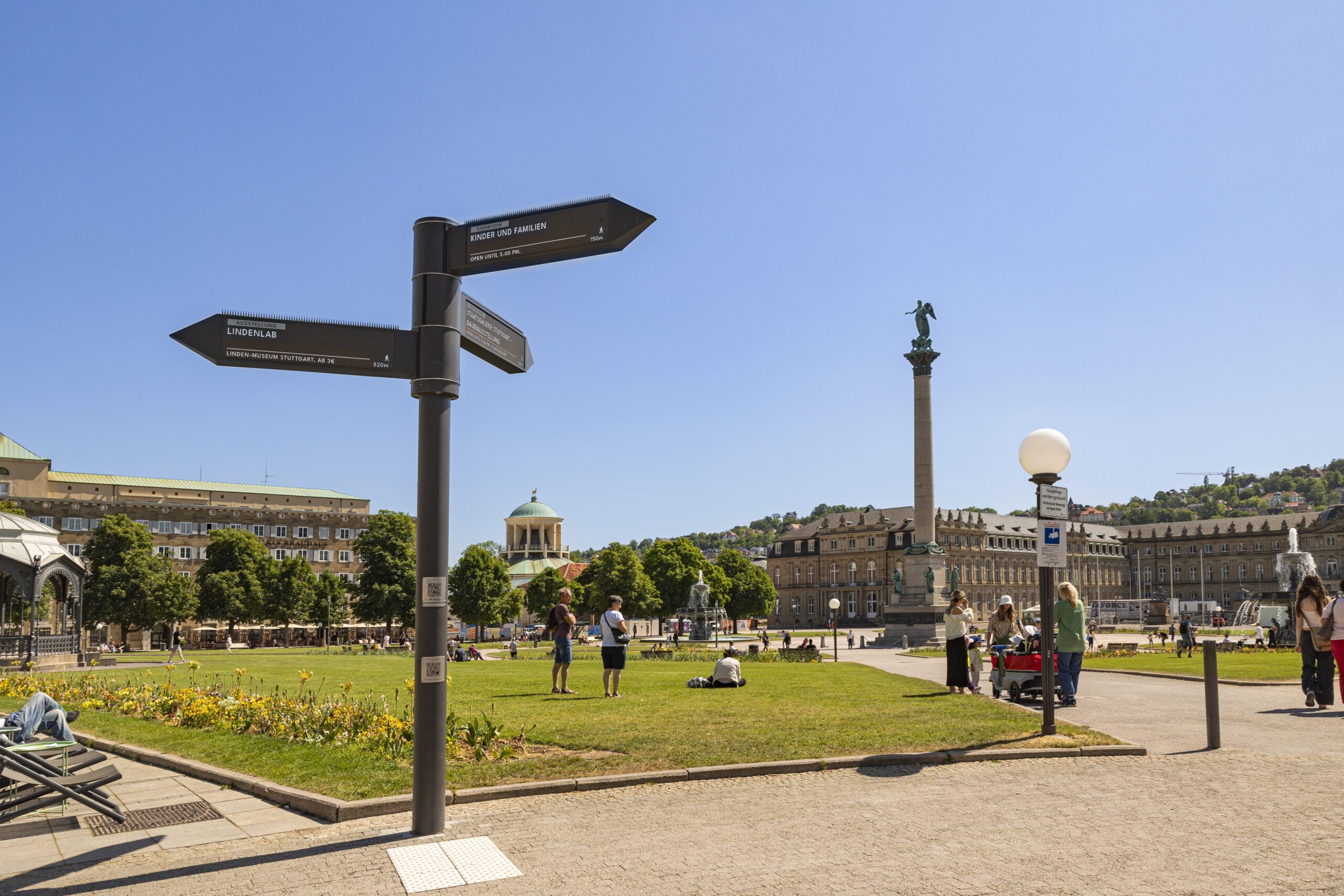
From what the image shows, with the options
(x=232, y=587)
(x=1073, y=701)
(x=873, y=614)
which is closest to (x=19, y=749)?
(x=1073, y=701)

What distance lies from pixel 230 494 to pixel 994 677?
101244 millimetres

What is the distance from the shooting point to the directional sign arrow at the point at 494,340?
7.59m

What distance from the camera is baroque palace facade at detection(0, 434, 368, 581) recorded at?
85.0 metres

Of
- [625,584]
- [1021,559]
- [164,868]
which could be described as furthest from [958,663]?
[1021,559]

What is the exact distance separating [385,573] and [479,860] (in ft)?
206

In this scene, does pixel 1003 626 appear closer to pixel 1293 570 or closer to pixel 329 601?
pixel 1293 570

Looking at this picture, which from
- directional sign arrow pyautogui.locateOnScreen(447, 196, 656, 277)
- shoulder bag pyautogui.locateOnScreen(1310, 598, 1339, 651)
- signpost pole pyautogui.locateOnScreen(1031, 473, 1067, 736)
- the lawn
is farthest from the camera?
shoulder bag pyautogui.locateOnScreen(1310, 598, 1339, 651)

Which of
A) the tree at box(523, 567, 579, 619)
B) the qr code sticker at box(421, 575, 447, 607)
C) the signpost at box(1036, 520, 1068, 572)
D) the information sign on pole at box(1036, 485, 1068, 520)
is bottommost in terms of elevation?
the tree at box(523, 567, 579, 619)

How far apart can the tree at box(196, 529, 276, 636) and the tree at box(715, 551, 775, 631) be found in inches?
1746

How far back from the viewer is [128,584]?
63.7m

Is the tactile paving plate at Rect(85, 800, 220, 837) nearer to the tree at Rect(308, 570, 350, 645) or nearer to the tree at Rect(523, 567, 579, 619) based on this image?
the tree at Rect(308, 570, 350, 645)

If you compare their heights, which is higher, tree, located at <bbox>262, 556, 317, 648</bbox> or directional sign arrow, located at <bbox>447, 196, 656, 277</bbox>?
directional sign arrow, located at <bbox>447, 196, 656, 277</bbox>

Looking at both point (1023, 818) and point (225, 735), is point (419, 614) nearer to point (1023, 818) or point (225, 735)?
point (1023, 818)

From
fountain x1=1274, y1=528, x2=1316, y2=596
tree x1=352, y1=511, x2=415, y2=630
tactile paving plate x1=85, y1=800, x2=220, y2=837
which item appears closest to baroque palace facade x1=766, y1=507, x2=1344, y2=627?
fountain x1=1274, y1=528, x2=1316, y2=596
